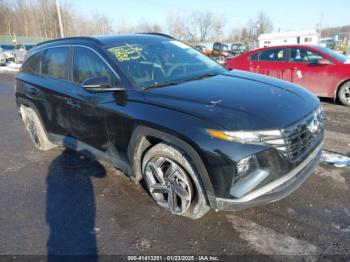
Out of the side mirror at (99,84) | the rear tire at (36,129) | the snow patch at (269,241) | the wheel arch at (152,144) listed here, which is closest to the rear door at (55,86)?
the rear tire at (36,129)

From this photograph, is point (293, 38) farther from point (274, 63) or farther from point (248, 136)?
point (248, 136)

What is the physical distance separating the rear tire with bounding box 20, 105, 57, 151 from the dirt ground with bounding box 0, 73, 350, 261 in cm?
79

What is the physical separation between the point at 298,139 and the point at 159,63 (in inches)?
70.6

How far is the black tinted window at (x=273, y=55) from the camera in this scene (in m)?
8.04

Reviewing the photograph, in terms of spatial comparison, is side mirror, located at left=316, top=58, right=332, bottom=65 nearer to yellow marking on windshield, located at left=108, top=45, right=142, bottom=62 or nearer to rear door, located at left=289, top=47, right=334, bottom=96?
rear door, located at left=289, top=47, right=334, bottom=96

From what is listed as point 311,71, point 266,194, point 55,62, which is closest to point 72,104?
point 55,62

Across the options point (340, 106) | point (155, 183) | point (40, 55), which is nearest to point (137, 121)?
point (155, 183)

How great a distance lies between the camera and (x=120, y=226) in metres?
2.97

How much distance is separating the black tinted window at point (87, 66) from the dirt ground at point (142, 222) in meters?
1.35

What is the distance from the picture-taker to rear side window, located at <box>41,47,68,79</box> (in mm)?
3974

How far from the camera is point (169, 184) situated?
2.97 m

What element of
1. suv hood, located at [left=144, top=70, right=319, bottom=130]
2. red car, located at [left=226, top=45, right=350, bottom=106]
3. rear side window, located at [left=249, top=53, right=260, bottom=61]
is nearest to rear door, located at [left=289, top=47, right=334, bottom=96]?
red car, located at [left=226, top=45, right=350, bottom=106]

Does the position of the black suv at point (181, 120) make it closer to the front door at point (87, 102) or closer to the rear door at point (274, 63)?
the front door at point (87, 102)

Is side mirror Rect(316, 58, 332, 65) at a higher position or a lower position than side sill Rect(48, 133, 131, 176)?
higher
